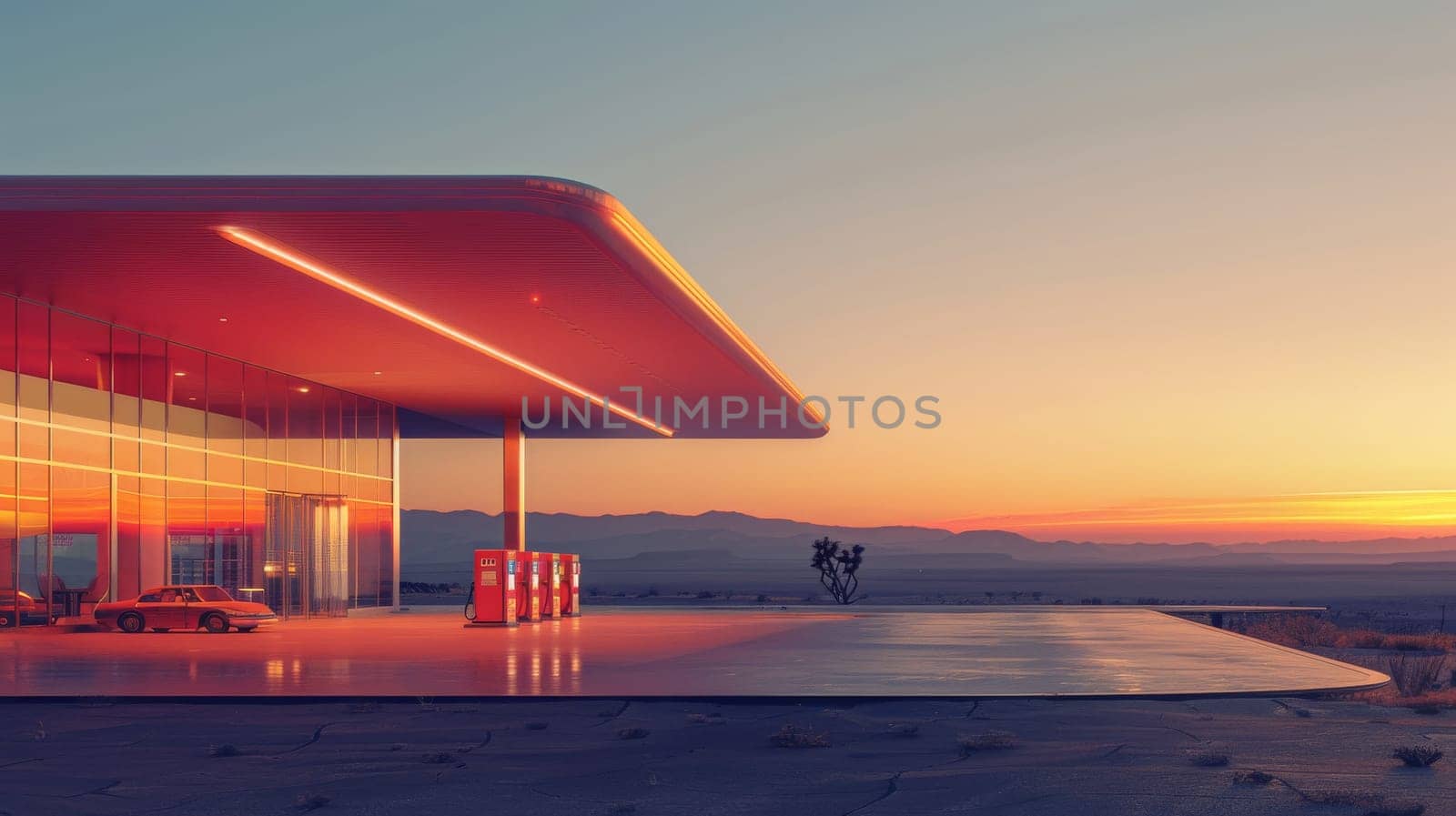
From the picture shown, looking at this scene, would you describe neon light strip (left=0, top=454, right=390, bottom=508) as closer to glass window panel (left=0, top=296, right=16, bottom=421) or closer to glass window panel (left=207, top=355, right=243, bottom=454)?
glass window panel (left=0, top=296, right=16, bottom=421)

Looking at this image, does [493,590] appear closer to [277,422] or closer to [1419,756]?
[277,422]

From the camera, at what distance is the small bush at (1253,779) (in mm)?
9500

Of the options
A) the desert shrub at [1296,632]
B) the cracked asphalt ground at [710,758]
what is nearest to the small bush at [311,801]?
the cracked asphalt ground at [710,758]

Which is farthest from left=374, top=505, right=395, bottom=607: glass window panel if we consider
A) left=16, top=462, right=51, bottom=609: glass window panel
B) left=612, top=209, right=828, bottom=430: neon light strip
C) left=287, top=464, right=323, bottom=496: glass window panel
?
left=16, top=462, right=51, bottom=609: glass window panel

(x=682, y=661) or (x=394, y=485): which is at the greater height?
(x=394, y=485)

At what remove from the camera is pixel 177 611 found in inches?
1168

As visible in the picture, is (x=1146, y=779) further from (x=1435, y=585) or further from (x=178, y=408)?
(x=1435, y=585)

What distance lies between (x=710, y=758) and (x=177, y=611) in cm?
2163

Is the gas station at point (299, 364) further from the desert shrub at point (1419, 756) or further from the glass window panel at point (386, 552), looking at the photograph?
the desert shrub at point (1419, 756)

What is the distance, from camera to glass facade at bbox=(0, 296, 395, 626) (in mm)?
26688

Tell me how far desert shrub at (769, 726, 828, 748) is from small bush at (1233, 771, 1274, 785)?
9.86ft

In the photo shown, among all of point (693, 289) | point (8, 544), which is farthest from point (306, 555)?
point (693, 289)

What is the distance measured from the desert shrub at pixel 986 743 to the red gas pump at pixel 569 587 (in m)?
27.1

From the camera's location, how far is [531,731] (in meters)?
12.2
